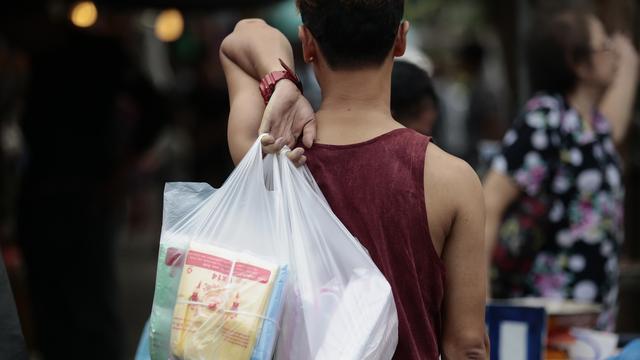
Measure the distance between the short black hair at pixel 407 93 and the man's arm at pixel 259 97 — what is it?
3.22ft

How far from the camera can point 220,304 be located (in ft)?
6.64

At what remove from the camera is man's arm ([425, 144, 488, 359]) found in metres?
2.15

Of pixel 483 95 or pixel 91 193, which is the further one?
pixel 483 95

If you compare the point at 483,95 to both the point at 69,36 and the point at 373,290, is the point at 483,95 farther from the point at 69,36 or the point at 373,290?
the point at 373,290

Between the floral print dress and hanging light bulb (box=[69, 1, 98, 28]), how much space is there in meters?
2.75

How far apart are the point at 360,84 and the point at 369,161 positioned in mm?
164

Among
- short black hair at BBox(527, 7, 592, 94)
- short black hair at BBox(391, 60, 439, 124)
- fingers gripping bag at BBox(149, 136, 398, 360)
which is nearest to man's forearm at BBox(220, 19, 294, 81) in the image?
fingers gripping bag at BBox(149, 136, 398, 360)

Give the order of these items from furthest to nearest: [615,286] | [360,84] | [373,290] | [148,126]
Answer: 1. [148,126]
2. [615,286]
3. [360,84]
4. [373,290]

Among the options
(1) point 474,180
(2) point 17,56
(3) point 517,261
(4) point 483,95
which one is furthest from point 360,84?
(4) point 483,95

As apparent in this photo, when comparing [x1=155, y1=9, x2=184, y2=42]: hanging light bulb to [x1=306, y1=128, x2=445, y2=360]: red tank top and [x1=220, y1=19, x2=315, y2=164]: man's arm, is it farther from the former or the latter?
[x1=306, y1=128, x2=445, y2=360]: red tank top

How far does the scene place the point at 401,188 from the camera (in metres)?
2.15

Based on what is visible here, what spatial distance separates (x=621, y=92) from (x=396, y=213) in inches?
85.5

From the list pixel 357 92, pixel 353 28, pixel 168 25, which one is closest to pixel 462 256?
pixel 357 92

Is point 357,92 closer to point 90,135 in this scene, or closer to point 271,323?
point 271,323
